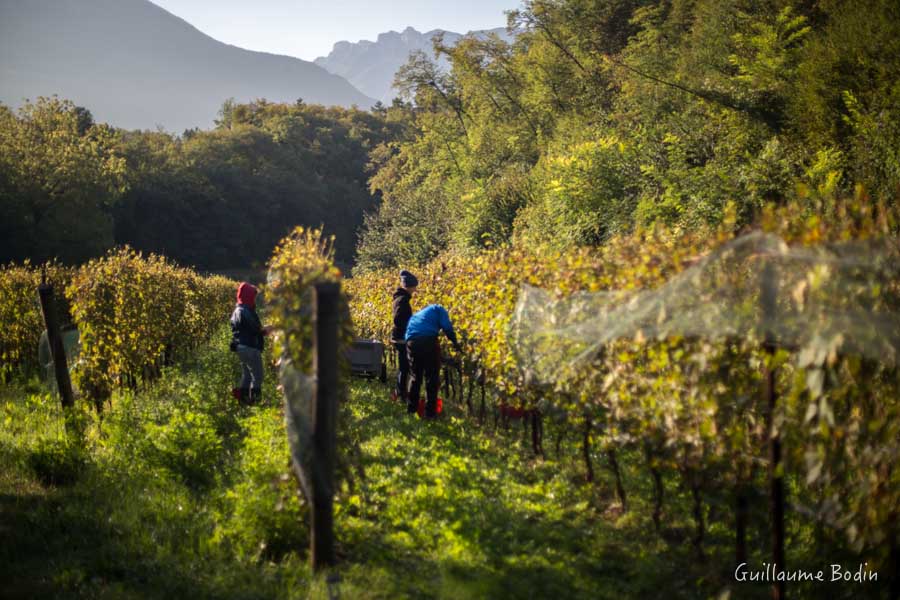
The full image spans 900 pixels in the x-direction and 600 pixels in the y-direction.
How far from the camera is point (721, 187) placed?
18.8 metres

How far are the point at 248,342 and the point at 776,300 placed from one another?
732 cm

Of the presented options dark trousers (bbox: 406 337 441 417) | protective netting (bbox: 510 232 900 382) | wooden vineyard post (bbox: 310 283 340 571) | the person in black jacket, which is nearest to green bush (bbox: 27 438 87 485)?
wooden vineyard post (bbox: 310 283 340 571)

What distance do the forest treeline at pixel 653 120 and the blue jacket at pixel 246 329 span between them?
6650 millimetres

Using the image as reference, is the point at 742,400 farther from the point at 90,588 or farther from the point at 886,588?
the point at 90,588

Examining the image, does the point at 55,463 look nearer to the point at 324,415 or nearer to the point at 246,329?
the point at 246,329

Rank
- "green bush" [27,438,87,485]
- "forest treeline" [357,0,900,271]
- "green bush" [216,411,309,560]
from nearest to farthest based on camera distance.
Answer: "green bush" [216,411,309,560], "green bush" [27,438,87,485], "forest treeline" [357,0,900,271]

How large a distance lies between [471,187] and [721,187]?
70.4ft

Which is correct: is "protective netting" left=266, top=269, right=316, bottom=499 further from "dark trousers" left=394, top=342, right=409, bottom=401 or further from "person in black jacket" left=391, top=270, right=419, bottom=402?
"dark trousers" left=394, top=342, right=409, bottom=401

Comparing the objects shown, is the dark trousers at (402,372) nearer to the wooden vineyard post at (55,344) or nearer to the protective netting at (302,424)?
the wooden vineyard post at (55,344)

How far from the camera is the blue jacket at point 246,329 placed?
9219 mm

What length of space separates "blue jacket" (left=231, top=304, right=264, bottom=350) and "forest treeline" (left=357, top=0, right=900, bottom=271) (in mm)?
Result: 6650

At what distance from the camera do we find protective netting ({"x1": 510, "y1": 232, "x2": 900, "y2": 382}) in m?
3.27

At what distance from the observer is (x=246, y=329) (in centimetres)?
922

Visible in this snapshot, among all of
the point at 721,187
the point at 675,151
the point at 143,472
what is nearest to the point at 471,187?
the point at 675,151
